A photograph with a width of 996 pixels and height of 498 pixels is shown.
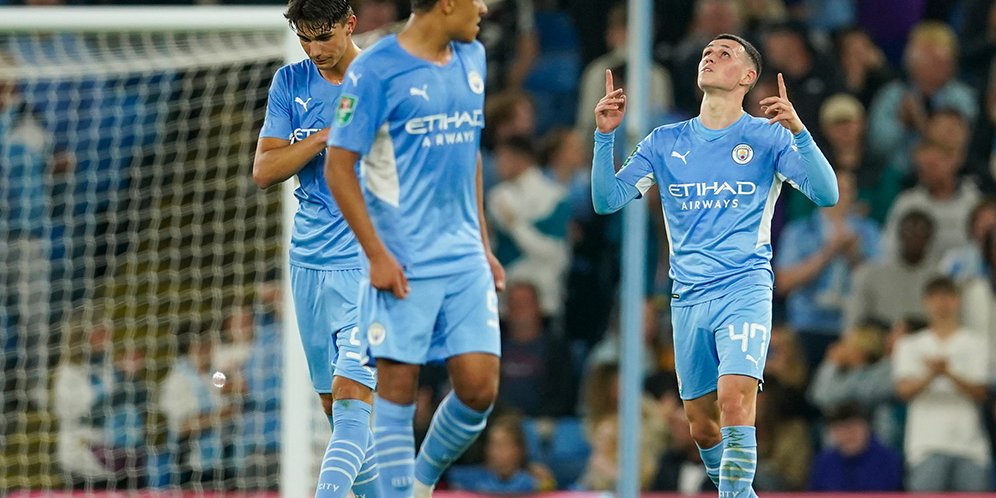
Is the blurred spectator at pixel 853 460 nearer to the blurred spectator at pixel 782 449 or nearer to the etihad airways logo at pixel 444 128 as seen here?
the blurred spectator at pixel 782 449

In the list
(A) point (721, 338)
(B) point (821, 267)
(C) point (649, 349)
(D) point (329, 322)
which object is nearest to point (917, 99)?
(B) point (821, 267)

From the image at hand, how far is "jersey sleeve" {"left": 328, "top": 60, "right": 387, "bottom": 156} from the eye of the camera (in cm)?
520

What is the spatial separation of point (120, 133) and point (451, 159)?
6240 millimetres

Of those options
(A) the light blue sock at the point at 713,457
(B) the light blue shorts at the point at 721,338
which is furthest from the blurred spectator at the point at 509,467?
(B) the light blue shorts at the point at 721,338

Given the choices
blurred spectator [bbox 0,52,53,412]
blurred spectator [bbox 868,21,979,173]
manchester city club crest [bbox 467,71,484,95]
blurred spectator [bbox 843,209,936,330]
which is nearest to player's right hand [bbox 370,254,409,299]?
manchester city club crest [bbox 467,71,484,95]

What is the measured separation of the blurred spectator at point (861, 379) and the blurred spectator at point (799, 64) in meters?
1.56

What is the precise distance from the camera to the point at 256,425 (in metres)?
10.4

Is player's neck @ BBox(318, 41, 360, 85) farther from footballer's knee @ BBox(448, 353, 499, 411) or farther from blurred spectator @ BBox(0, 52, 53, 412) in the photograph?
blurred spectator @ BBox(0, 52, 53, 412)

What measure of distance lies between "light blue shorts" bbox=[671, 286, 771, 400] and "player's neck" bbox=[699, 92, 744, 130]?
2.15ft

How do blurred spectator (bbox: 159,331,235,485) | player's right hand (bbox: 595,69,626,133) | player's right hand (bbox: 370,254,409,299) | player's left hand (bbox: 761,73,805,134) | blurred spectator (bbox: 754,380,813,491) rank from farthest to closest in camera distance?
blurred spectator (bbox: 754,380,813,491) < blurred spectator (bbox: 159,331,235,485) < player's right hand (bbox: 595,69,626,133) < player's left hand (bbox: 761,73,805,134) < player's right hand (bbox: 370,254,409,299)

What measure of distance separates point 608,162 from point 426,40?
1.12m

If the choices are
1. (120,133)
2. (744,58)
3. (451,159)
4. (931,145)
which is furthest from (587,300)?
(451,159)

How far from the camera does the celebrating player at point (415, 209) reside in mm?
5211

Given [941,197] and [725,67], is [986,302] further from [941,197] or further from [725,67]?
[725,67]
